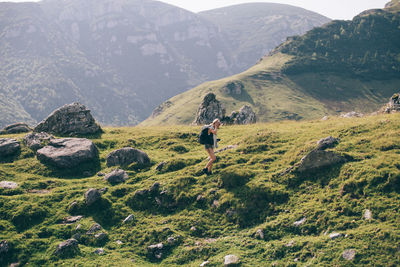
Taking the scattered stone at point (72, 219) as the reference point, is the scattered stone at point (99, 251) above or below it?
below

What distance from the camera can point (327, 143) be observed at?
830 inches

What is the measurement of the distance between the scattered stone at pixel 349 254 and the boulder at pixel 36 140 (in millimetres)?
24290

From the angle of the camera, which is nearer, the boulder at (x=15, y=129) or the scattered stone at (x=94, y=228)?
the scattered stone at (x=94, y=228)

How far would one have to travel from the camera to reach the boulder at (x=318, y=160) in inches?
726

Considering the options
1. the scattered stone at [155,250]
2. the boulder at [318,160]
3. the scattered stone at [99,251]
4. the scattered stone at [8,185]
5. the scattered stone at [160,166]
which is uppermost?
the boulder at [318,160]

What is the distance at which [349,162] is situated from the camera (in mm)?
18312

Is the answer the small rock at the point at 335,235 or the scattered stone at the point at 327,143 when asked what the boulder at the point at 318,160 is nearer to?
the scattered stone at the point at 327,143

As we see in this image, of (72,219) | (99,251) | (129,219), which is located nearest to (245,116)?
(129,219)

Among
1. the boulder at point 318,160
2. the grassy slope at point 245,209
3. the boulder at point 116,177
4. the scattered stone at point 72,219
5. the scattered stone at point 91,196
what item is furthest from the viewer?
the boulder at point 116,177

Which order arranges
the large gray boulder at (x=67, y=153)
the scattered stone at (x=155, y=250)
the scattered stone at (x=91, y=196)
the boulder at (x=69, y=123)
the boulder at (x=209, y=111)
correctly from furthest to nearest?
the boulder at (x=209, y=111)
the boulder at (x=69, y=123)
the large gray boulder at (x=67, y=153)
the scattered stone at (x=91, y=196)
the scattered stone at (x=155, y=250)

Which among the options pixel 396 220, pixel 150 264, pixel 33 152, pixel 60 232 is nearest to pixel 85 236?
pixel 60 232

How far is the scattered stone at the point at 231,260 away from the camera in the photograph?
45.2ft

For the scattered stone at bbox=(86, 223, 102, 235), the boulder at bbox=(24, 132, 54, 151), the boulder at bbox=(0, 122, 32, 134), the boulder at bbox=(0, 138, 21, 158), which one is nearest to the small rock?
the scattered stone at bbox=(86, 223, 102, 235)

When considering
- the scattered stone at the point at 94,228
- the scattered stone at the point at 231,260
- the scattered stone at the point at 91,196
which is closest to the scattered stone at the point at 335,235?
the scattered stone at the point at 231,260
